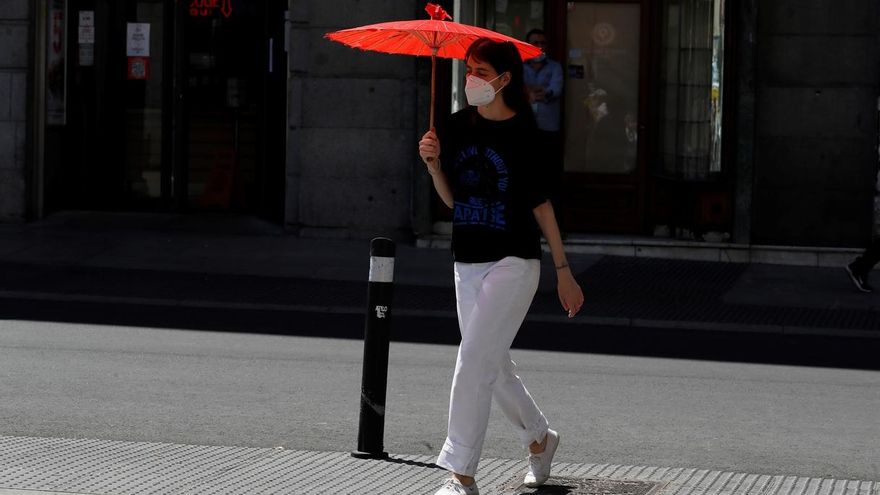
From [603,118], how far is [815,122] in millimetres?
2159

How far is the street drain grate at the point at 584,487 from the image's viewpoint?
6.62 m

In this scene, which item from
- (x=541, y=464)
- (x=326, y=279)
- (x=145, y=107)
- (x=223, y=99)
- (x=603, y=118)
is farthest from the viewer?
(x=145, y=107)

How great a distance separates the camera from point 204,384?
30.6 feet

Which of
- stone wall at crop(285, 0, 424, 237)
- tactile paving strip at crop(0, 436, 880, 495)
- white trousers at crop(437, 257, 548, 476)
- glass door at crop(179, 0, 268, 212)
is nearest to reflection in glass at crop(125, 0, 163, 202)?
glass door at crop(179, 0, 268, 212)

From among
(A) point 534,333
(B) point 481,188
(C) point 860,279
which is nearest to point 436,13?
(B) point 481,188

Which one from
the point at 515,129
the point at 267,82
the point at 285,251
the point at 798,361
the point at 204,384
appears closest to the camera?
the point at 515,129

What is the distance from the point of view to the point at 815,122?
16.4 meters

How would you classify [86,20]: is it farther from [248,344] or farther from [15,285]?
[248,344]

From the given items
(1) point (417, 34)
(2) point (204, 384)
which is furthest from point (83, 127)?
(1) point (417, 34)

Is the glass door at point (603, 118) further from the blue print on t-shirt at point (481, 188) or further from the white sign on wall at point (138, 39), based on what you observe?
the blue print on t-shirt at point (481, 188)

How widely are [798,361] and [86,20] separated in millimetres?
9935

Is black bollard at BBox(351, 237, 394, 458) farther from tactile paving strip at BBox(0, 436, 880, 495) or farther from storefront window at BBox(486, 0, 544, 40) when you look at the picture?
storefront window at BBox(486, 0, 544, 40)

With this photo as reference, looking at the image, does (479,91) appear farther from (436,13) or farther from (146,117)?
(146,117)

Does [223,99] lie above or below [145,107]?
above
